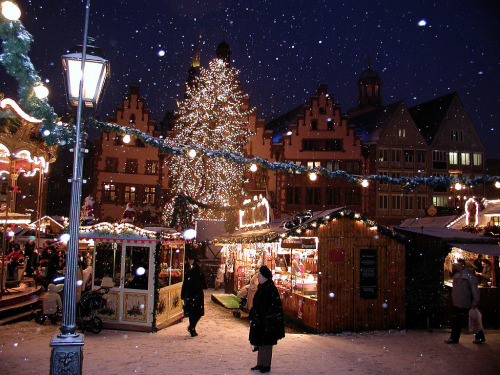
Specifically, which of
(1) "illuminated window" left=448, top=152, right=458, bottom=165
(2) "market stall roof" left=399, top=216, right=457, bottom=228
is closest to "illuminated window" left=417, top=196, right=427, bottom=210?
(1) "illuminated window" left=448, top=152, right=458, bottom=165

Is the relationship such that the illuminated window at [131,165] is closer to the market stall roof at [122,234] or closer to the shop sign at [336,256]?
the market stall roof at [122,234]

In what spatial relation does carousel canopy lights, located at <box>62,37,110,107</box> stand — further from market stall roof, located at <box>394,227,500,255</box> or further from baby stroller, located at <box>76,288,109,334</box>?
market stall roof, located at <box>394,227,500,255</box>

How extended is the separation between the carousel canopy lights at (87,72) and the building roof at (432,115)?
4278 cm

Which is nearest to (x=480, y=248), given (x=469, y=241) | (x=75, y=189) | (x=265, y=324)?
(x=469, y=241)

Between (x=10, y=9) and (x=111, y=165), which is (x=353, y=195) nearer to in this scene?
(x=111, y=165)

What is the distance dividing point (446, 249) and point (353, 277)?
3057 mm

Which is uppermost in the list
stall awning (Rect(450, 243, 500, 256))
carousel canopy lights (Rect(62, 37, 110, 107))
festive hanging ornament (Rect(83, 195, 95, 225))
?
carousel canopy lights (Rect(62, 37, 110, 107))

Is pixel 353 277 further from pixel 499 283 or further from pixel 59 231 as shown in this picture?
pixel 59 231

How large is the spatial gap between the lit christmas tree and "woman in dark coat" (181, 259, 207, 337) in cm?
1904

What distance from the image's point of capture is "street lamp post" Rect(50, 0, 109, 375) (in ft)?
16.5

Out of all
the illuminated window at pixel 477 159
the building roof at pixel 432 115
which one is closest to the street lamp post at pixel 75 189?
the building roof at pixel 432 115

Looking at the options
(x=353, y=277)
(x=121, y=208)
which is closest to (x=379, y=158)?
(x=121, y=208)

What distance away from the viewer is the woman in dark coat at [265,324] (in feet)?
24.4

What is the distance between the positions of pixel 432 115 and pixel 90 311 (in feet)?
141
